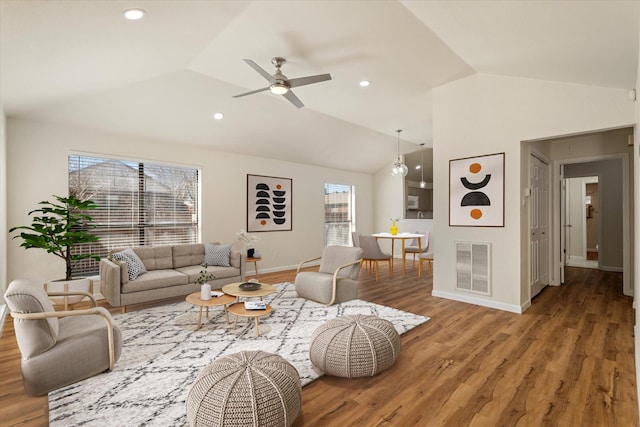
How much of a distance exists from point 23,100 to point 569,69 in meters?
5.82

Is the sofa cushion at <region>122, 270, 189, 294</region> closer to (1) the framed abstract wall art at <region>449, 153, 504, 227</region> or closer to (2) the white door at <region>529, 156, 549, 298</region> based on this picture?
(1) the framed abstract wall art at <region>449, 153, 504, 227</region>

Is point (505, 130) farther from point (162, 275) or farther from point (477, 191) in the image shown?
point (162, 275)

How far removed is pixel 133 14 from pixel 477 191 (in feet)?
13.6

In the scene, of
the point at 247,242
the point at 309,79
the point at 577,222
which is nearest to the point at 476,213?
the point at 309,79

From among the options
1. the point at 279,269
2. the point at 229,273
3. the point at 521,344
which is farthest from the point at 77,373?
the point at 279,269

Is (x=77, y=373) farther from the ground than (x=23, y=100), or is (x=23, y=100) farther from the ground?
(x=23, y=100)

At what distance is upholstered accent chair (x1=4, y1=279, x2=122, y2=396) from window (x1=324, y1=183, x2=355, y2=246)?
6011mm

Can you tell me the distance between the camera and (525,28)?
261cm

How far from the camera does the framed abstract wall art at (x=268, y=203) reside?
6641 millimetres

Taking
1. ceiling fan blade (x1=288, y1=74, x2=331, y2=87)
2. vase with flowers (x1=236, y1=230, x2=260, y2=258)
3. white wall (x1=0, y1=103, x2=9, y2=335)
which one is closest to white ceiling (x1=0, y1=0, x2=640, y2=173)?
white wall (x1=0, y1=103, x2=9, y2=335)

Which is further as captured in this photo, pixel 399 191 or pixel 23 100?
pixel 399 191

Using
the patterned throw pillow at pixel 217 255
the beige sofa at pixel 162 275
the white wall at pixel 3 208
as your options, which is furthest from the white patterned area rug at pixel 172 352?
the white wall at pixel 3 208

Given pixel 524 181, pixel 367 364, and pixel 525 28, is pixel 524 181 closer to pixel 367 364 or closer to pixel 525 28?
pixel 525 28

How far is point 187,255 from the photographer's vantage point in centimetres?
517
